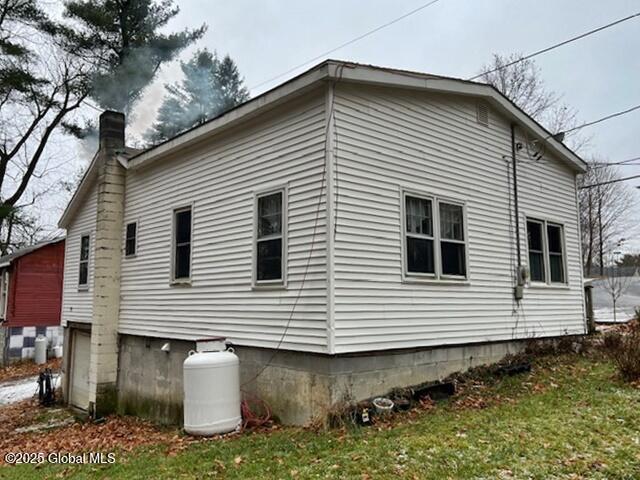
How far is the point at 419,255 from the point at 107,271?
7829 millimetres

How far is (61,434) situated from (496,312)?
913 centimetres

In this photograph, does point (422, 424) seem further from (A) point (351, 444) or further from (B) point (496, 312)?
(B) point (496, 312)

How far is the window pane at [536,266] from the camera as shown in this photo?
1033 cm

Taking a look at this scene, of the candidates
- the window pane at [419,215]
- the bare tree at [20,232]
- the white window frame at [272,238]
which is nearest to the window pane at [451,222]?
the window pane at [419,215]

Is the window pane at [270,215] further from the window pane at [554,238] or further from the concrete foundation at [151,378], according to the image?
the window pane at [554,238]

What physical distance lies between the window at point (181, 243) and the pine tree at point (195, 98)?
17809 mm

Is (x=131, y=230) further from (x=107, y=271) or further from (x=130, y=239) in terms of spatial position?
(x=107, y=271)

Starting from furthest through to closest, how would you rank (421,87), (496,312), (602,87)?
(602,87) < (496,312) < (421,87)

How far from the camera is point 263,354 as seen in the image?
7664 mm

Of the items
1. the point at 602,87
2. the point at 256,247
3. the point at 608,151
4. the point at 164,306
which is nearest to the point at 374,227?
the point at 256,247

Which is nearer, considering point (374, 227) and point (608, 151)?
point (374, 227)

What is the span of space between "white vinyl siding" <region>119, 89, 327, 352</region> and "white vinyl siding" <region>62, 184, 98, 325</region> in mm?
2187

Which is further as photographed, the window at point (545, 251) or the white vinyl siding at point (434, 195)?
the window at point (545, 251)

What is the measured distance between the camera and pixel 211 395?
7258 mm
